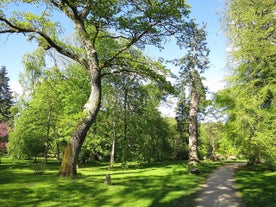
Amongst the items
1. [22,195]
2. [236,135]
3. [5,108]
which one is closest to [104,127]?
[236,135]

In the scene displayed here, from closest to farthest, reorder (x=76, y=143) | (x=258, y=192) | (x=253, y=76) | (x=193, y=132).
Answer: (x=258, y=192), (x=76, y=143), (x=253, y=76), (x=193, y=132)

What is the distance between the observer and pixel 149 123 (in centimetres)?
3203

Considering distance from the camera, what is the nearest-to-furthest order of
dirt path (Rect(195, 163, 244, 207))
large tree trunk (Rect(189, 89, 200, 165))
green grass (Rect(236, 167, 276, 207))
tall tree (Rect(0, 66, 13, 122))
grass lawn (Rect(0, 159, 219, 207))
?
grass lawn (Rect(0, 159, 219, 207))
dirt path (Rect(195, 163, 244, 207))
green grass (Rect(236, 167, 276, 207))
large tree trunk (Rect(189, 89, 200, 165))
tall tree (Rect(0, 66, 13, 122))


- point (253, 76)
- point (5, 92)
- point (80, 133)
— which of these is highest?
point (5, 92)

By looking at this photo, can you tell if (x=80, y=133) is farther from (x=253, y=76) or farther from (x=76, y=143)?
(x=253, y=76)

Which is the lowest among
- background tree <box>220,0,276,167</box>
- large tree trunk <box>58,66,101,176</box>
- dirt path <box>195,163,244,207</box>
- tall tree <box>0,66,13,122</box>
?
dirt path <box>195,163,244,207</box>

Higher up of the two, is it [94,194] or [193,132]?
[193,132]

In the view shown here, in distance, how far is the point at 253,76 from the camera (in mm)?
18625

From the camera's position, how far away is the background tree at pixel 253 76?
16047mm

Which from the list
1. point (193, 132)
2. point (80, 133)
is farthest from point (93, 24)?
point (193, 132)

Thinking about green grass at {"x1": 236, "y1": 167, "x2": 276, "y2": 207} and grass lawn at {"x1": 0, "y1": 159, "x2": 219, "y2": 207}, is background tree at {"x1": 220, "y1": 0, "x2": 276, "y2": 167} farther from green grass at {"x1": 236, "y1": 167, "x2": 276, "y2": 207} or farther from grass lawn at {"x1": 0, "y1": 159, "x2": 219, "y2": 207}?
grass lawn at {"x1": 0, "y1": 159, "x2": 219, "y2": 207}

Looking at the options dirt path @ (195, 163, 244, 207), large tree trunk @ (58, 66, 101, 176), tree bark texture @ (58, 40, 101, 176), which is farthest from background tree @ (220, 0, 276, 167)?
large tree trunk @ (58, 66, 101, 176)

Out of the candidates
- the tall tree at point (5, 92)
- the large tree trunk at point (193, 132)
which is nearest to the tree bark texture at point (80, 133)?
the large tree trunk at point (193, 132)

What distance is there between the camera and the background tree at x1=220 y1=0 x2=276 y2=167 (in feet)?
52.6
